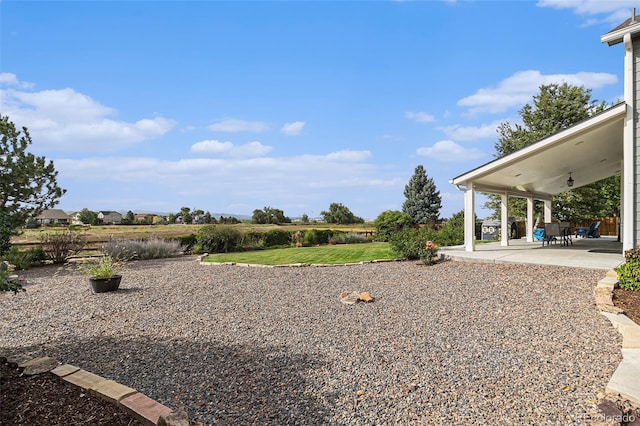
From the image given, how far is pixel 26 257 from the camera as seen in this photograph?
12875 millimetres

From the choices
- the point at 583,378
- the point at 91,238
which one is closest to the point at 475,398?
the point at 583,378

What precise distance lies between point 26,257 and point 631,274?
56.6ft

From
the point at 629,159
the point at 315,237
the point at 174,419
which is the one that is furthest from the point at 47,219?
the point at 629,159

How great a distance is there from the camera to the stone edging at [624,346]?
9.44 ft

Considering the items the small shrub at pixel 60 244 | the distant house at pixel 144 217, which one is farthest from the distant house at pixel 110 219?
the small shrub at pixel 60 244

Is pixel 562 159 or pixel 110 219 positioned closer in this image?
pixel 562 159

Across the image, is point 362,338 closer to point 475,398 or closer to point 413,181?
point 475,398

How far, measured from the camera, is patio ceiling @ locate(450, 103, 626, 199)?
847 cm

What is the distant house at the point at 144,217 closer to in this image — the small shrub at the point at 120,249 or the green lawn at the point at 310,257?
the small shrub at the point at 120,249

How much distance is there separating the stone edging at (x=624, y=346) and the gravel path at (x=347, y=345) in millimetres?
133

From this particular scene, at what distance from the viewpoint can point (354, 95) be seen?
13.4m

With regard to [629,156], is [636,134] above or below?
above

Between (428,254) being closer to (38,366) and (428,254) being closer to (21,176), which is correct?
(38,366)

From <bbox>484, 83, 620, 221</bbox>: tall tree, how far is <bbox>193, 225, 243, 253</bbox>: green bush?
1625cm
